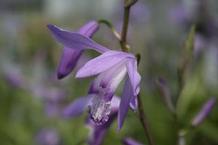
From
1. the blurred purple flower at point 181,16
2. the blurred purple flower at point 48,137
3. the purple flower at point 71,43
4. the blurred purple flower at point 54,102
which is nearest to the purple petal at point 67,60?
the purple flower at point 71,43

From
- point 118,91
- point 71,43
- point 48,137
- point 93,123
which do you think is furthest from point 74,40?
point 118,91

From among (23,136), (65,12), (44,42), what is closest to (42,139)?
(23,136)

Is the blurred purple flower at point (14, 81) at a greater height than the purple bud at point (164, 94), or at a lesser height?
lesser

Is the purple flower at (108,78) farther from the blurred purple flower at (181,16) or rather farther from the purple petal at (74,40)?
the blurred purple flower at (181,16)

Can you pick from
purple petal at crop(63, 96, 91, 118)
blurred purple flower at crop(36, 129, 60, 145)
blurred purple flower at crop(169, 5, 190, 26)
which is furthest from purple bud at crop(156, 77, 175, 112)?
blurred purple flower at crop(169, 5, 190, 26)

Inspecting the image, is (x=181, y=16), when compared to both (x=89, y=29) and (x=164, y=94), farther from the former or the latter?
(x=89, y=29)

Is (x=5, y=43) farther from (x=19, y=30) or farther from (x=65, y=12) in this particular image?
(x=65, y=12)
